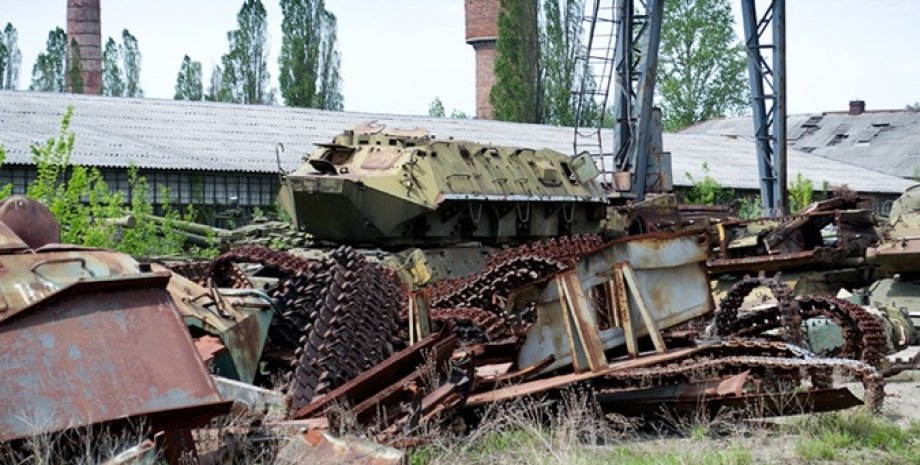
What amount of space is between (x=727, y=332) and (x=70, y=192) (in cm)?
817

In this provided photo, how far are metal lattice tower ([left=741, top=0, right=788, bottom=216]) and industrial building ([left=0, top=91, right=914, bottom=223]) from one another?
7.61 metres

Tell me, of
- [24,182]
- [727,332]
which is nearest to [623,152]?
[24,182]

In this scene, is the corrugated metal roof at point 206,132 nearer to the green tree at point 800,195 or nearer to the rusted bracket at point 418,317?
the green tree at point 800,195

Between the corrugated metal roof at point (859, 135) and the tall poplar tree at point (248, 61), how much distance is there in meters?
16.3

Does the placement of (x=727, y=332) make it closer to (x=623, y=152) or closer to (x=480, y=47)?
(x=623, y=152)

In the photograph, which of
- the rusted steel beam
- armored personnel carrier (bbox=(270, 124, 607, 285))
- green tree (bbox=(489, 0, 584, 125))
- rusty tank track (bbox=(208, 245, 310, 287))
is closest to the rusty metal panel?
the rusted steel beam

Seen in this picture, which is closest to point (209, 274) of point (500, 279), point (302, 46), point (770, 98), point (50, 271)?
point (500, 279)

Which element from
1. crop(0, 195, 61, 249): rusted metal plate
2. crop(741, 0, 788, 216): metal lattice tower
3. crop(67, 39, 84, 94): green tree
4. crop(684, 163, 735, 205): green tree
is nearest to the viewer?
crop(0, 195, 61, 249): rusted metal plate

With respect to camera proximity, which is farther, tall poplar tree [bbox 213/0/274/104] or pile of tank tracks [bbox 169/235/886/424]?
tall poplar tree [bbox 213/0/274/104]

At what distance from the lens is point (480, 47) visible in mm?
50750

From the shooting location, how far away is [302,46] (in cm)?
4528

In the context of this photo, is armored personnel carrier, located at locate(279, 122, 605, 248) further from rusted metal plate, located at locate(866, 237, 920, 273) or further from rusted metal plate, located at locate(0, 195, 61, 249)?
rusted metal plate, located at locate(0, 195, 61, 249)

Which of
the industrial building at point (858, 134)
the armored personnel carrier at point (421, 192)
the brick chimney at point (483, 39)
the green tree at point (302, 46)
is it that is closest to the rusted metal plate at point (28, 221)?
the armored personnel carrier at point (421, 192)

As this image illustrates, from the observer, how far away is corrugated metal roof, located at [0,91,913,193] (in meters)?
28.2
